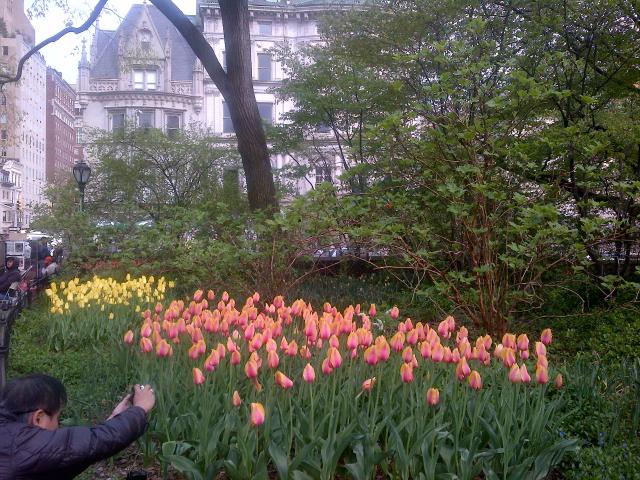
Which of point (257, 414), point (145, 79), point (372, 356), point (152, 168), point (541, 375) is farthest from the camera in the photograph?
point (145, 79)

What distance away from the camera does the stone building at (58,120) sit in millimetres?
125875

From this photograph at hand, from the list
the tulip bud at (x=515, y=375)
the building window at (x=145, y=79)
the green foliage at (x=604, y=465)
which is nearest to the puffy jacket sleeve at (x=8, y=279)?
the tulip bud at (x=515, y=375)

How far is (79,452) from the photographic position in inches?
113

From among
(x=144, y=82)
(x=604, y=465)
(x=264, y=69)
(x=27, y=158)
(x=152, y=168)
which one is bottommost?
(x=604, y=465)

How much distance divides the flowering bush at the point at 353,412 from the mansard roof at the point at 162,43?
1552 inches

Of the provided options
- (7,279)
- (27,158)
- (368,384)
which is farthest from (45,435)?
(27,158)

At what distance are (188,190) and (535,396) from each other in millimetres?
20577

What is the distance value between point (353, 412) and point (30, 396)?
163 cm

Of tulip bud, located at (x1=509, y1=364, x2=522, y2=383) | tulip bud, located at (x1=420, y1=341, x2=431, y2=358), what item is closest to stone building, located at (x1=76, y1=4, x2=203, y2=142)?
tulip bud, located at (x1=420, y1=341, x2=431, y2=358)

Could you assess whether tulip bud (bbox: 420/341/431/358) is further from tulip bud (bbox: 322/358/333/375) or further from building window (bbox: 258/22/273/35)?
building window (bbox: 258/22/273/35)

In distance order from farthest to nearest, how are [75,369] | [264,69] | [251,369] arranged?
[264,69] < [75,369] < [251,369]

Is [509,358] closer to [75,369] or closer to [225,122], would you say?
[75,369]

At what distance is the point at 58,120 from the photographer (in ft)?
431

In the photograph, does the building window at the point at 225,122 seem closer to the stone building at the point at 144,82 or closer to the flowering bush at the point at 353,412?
the stone building at the point at 144,82
